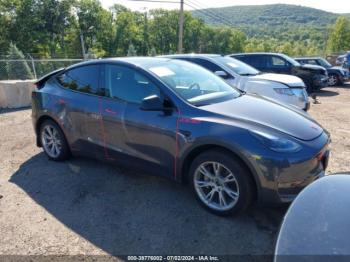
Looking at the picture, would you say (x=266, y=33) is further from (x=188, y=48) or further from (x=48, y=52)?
(x=48, y=52)

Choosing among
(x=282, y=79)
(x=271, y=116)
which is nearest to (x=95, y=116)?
(x=271, y=116)

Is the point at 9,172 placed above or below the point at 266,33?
below

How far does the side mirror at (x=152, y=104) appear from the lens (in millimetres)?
3367

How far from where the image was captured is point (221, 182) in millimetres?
3230

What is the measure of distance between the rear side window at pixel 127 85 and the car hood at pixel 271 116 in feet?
2.42

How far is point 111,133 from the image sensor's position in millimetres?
3955

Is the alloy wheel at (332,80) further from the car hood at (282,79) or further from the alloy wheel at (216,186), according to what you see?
the alloy wheel at (216,186)

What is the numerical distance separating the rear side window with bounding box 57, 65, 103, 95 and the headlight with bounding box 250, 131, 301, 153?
2.17 m

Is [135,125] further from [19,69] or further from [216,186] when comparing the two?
[19,69]

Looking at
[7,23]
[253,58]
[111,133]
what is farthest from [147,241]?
[7,23]

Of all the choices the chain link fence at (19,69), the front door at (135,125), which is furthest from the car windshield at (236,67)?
the chain link fence at (19,69)

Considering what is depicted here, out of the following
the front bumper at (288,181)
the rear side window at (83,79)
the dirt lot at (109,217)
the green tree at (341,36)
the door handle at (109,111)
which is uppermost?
the green tree at (341,36)

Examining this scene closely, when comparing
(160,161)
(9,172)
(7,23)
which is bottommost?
(9,172)

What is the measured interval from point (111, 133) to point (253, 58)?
961cm
